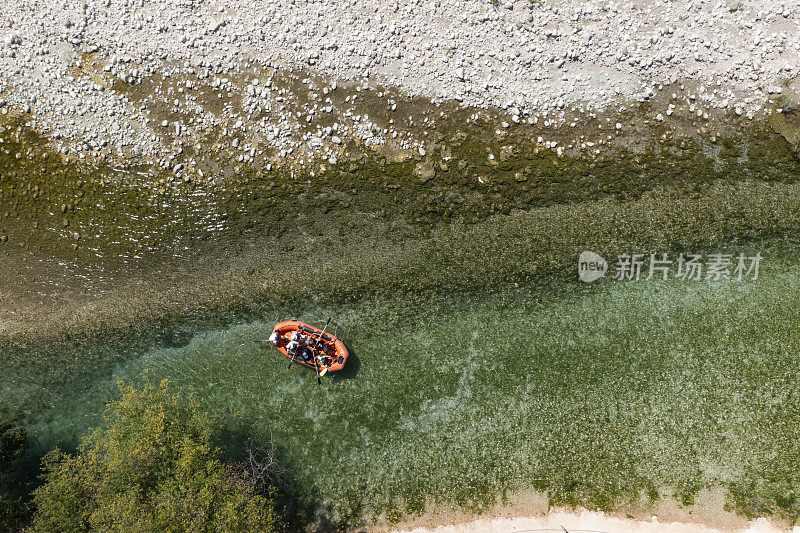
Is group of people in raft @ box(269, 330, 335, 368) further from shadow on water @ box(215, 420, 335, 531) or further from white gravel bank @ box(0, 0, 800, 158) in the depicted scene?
white gravel bank @ box(0, 0, 800, 158)

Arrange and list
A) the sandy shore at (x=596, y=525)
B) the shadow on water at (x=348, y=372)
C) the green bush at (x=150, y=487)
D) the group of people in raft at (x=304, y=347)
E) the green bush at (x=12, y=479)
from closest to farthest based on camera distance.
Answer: the green bush at (x=150, y=487), the green bush at (x=12, y=479), the sandy shore at (x=596, y=525), the group of people in raft at (x=304, y=347), the shadow on water at (x=348, y=372)

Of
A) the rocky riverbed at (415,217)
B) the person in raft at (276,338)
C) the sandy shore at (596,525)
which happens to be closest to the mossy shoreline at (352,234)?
the rocky riverbed at (415,217)

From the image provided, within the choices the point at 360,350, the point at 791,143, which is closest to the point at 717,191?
the point at 791,143

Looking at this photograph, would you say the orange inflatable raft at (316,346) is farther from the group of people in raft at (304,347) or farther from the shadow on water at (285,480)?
the shadow on water at (285,480)

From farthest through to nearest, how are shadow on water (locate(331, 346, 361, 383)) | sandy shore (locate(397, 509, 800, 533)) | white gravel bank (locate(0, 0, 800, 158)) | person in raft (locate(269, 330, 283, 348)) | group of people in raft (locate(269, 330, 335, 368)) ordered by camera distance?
shadow on water (locate(331, 346, 361, 383)) < person in raft (locate(269, 330, 283, 348)) < group of people in raft (locate(269, 330, 335, 368)) < white gravel bank (locate(0, 0, 800, 158)) < sandy shore (locate(397, 509, 800, 533))

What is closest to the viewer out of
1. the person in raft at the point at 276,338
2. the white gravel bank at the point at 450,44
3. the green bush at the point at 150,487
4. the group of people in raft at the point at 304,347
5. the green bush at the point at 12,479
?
the green bush at the point at 150,487

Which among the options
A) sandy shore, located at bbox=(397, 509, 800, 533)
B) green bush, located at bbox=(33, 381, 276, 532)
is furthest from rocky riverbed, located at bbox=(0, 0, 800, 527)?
green bush, located at bbox=(33, 381, 276, 532)

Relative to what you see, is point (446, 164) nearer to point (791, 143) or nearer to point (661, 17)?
point (661, 17)

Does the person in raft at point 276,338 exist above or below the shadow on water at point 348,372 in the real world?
above
